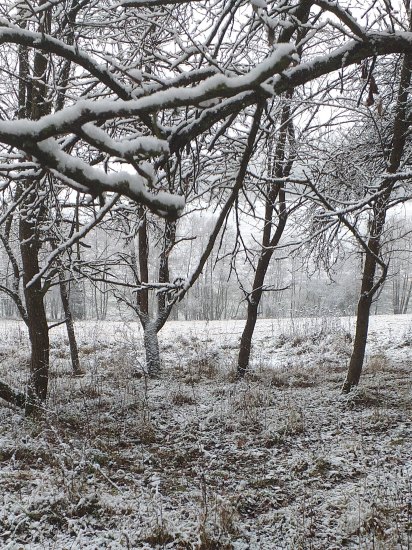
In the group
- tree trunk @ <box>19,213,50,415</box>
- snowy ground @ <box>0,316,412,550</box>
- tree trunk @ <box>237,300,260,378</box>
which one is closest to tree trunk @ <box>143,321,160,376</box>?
snowy ground @ <box>0,316,412,550</box>

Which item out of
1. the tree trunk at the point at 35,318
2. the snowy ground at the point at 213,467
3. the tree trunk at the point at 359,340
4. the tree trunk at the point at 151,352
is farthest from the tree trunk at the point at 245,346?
the tree trunk at the point at 35,318

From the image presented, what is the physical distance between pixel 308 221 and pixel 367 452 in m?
3.81

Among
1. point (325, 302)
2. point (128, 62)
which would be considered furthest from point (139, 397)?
point (325, 302)

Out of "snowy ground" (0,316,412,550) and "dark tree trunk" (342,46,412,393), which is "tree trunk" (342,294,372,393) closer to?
"dark tree trunk" (342,46,412,393)

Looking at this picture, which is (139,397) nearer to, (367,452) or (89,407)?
(89,407)

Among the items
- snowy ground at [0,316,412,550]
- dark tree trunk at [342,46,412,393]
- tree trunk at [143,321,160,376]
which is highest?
dark tree trunk at [342,46,412,393]

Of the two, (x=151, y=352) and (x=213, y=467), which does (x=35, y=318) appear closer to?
(x=213, y=467)

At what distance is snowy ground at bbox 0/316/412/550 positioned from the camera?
3025mm

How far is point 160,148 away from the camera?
108 cm

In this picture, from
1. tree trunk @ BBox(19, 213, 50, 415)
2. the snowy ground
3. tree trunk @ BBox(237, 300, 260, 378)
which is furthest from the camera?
tree trunk @ BBox(237, 300, 260, 378)

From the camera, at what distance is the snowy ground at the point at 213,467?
303 centimetres

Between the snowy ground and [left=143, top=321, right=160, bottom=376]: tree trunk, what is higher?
[left=143, top=321, right=160, bottom=376]: tree trunk

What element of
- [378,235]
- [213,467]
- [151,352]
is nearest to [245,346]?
[151,352]

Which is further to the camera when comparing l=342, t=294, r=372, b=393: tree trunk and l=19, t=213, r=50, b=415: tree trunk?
l=342, t=294, r=372, b=393: tree trunk
